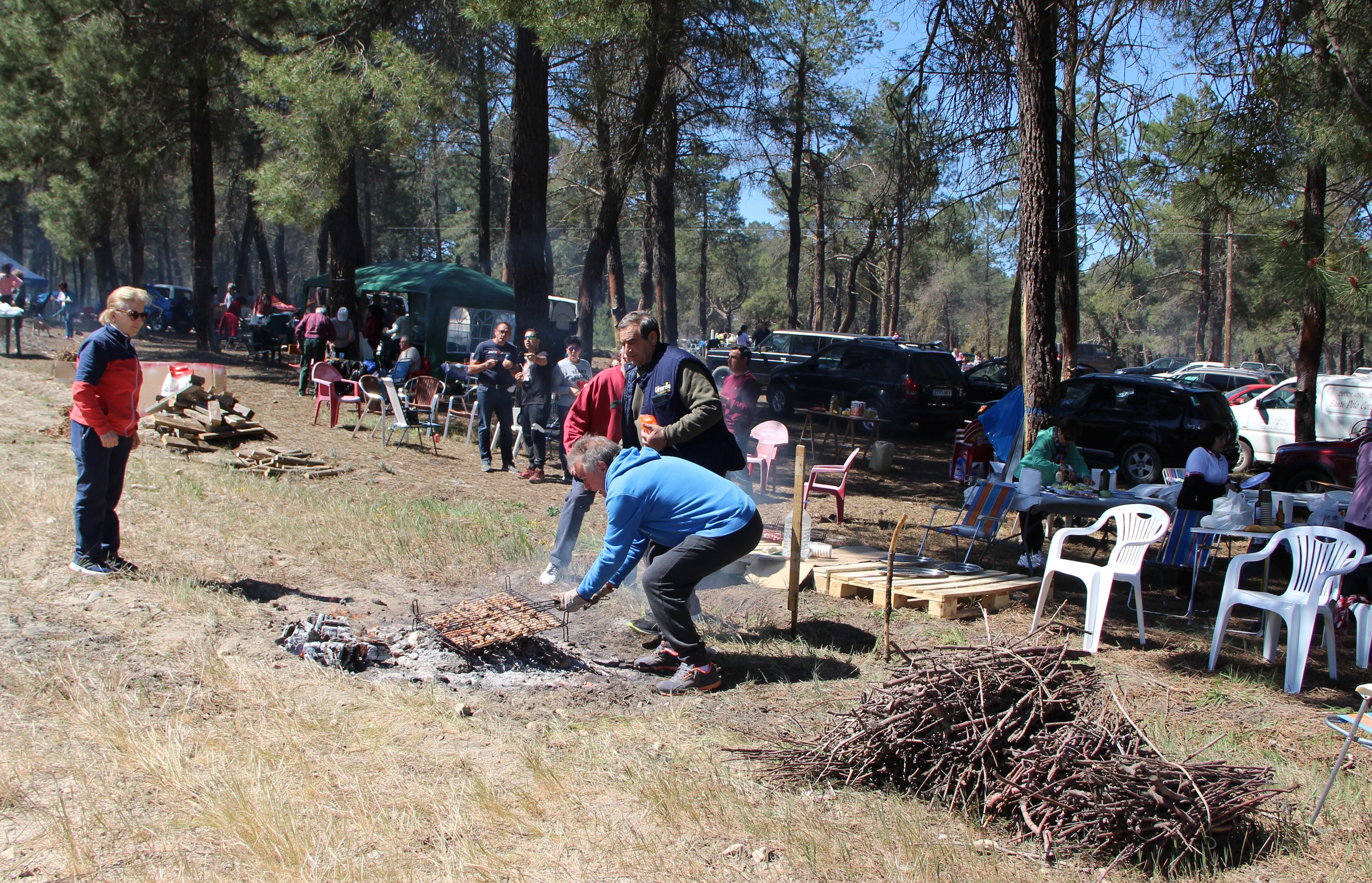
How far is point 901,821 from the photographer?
3.62 metres

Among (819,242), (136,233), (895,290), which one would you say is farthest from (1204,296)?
(136,233)

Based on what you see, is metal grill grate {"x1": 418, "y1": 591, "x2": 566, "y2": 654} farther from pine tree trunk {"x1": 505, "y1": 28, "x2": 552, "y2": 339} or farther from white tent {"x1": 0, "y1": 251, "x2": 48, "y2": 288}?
white tent {"x1": 0, "y1": 251, "x2": 48, "y2": 288}

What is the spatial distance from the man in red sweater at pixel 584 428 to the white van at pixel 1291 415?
40.5ft

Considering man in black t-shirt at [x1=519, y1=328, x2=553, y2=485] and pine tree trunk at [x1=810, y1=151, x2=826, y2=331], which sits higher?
pine tree trunk at [x1=810, y1=151, x2=826, y2=331]

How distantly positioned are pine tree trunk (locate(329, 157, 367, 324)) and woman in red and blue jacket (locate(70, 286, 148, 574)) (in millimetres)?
13332

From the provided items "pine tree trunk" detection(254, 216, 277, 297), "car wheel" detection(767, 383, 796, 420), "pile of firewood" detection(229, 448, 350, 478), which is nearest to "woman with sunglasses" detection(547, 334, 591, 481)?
"pile of firewood" detection(229, 448, 350, 478)

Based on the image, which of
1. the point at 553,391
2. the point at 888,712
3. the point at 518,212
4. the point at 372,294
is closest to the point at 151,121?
the point at 372,294

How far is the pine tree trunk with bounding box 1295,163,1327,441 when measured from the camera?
28.8 ft

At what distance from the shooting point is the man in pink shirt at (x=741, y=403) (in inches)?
421

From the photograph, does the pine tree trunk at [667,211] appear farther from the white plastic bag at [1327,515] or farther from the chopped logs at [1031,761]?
the chopped logs at [1031,761]

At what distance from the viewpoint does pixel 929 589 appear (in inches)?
271

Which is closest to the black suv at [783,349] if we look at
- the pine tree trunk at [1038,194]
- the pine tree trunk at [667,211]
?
the pine tree trunk at [667,211]

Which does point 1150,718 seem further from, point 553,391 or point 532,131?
point 532,131

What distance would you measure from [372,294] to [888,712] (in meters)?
19.5
